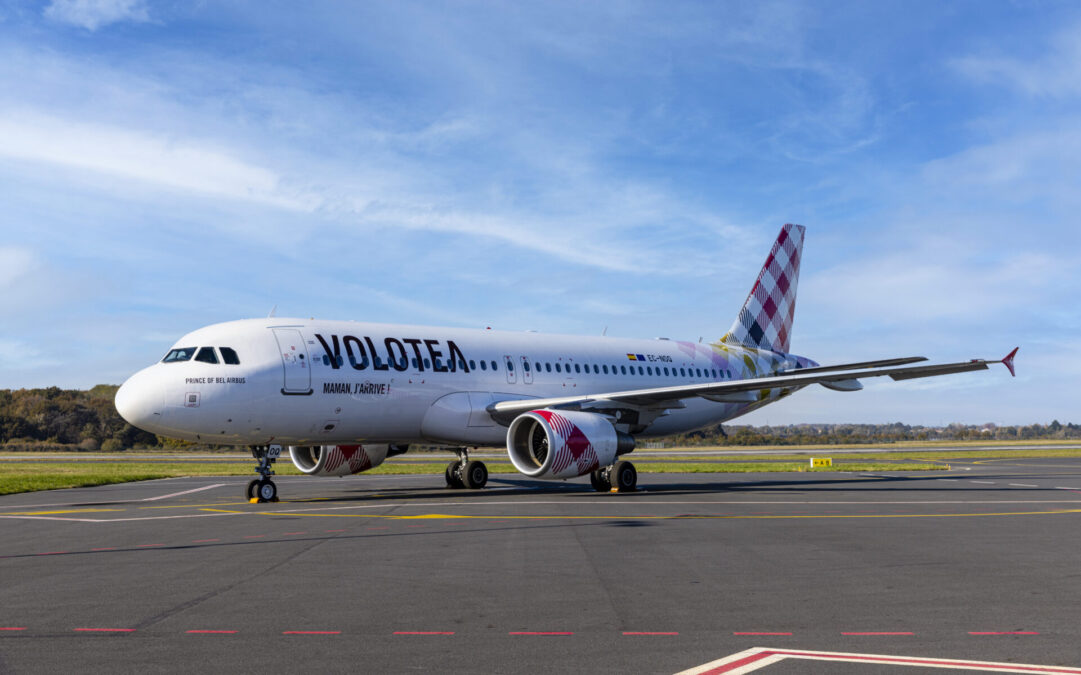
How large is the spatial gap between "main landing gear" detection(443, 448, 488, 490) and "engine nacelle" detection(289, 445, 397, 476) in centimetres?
210

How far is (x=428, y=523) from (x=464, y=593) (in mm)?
6711

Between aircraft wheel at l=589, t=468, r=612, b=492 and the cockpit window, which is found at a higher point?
the cockpit window

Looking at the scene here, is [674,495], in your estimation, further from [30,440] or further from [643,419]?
[30,440]

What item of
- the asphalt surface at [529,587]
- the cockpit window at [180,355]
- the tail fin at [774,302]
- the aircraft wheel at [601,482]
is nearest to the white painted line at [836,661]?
the asphalt surface at [529,587]

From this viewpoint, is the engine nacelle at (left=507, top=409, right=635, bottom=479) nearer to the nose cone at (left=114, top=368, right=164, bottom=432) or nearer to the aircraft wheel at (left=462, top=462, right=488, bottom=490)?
the aircraft wheel at (left=462, top=462, right=488, bottom=490)

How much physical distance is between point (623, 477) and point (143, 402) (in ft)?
37.8

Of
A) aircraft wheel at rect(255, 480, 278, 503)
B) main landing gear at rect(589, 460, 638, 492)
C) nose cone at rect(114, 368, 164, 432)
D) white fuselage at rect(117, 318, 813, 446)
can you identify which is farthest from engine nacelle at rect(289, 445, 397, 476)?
main landing gear at rect(589, 460, 638, 492)

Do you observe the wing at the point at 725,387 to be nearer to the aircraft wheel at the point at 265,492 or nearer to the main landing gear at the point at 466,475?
the main landing gear at the point at 466,475

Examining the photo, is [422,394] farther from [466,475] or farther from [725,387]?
[725,387]

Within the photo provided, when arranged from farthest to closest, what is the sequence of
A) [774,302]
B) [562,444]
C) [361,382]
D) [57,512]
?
[774,302] < [361,382] < [562,444] < [57,512]

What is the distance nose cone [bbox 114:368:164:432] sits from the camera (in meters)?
19.0

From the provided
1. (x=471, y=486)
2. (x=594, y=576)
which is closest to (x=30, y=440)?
(x=471, y=486)

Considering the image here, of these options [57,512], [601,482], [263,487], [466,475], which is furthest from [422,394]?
[57,512]

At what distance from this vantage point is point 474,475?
25562mm
